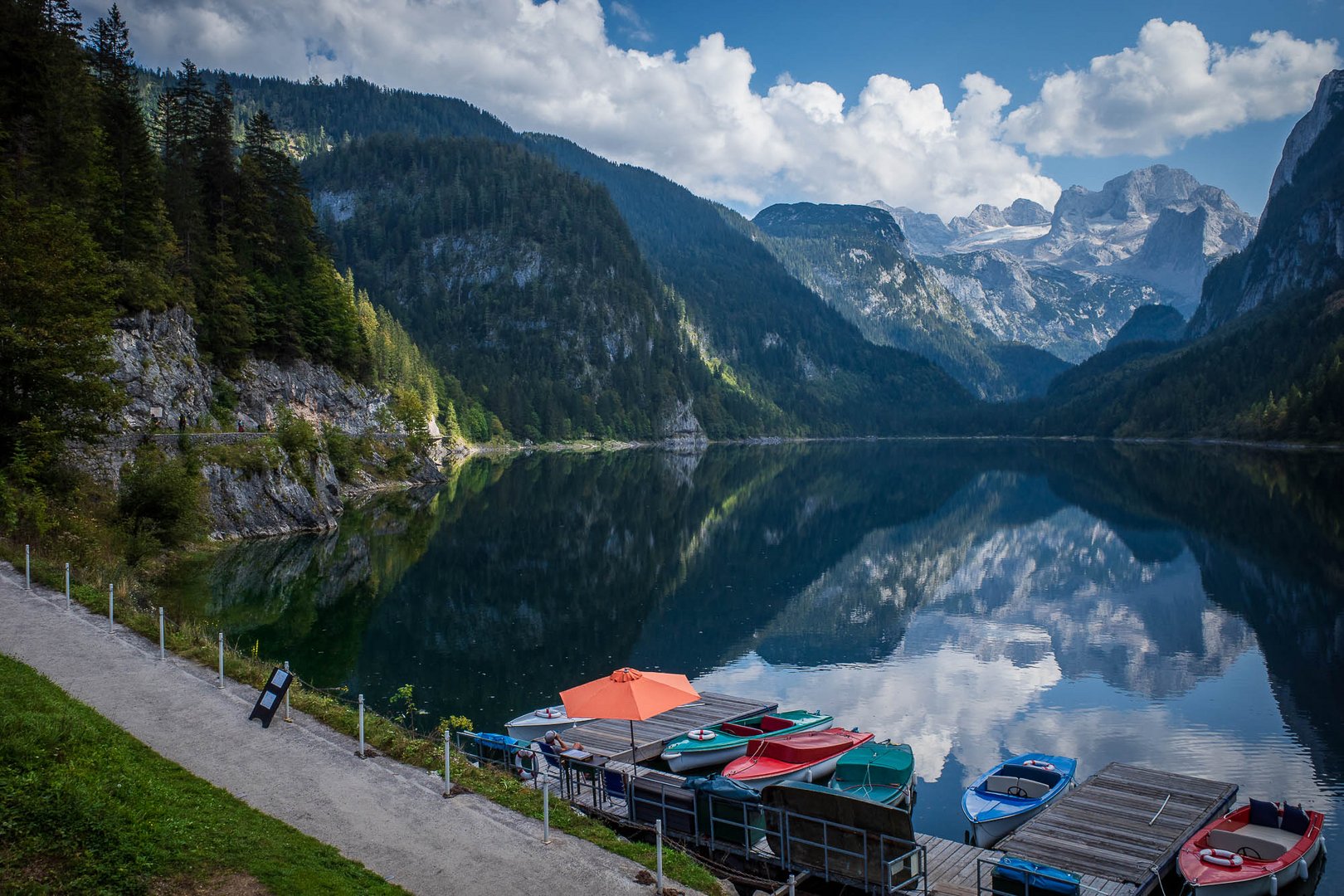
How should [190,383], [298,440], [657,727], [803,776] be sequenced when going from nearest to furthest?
[803,776]
[657,727]
[190,383]
[298,440]

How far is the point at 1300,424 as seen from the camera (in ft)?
490

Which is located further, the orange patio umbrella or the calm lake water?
the calm lake water

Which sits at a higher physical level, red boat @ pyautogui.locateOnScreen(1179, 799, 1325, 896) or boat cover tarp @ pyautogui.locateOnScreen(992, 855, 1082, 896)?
boat cover tarp @ pyautogui.locateOnScreen(992, 855, 1082, 896)

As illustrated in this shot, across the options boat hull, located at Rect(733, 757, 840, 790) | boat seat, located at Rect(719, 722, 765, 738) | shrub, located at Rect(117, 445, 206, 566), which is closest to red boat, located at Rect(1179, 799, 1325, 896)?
boat hull, located at Rect(733, 757, 840, 790)

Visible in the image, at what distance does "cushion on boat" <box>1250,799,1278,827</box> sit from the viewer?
60.6ft

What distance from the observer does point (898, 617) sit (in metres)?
47.0

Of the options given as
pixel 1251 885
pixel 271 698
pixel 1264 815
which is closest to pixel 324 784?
pixel 271 698

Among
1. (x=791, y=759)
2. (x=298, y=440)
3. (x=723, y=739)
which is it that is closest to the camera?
(x=791, y=759)

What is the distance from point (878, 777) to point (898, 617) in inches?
1056

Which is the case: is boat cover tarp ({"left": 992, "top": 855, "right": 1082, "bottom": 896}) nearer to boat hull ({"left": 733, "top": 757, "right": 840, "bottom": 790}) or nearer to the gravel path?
boat hull ({"left": 733, "top": 757, "right": 840, "bottom": 790})

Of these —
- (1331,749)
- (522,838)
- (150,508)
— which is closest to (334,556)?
(150,508)

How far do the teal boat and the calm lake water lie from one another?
133 centimetres

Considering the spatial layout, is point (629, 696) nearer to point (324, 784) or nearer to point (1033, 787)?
point (324, 784)

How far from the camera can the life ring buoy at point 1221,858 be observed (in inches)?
664
